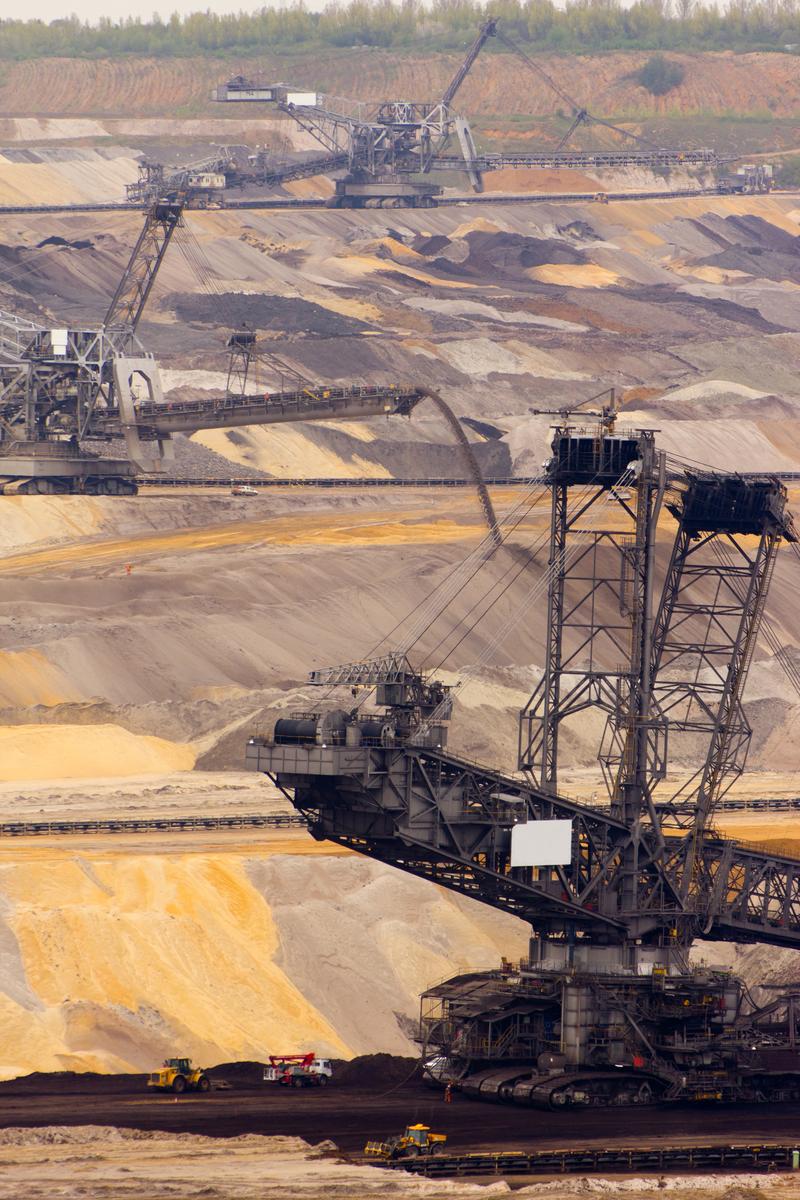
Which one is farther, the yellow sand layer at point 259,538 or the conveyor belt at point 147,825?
the yellow sand layer at point 259,538

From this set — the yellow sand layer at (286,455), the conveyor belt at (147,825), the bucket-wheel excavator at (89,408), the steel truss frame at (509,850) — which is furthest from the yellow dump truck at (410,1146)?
the yellow sand layer at (286,455)

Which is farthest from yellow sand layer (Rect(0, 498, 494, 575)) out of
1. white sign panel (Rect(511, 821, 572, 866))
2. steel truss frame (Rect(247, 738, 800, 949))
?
white sign panel (Rect(511, 821, 572, 866))

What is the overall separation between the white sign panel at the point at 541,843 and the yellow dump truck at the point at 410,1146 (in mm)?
8432

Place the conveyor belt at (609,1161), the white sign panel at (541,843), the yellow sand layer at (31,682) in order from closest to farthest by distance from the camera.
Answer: the conveyor belt at (609,1161), the white sign panel at (541,843), the yellow sand layer at (31,682)

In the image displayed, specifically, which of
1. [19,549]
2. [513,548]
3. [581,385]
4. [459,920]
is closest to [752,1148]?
[459,920]

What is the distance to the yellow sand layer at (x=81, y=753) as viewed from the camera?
8988 centimetres

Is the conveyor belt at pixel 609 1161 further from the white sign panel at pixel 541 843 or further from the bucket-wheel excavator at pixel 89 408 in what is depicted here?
the bucket-wheel excavator at pixel 89 408

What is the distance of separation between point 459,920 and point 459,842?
14976 millimetres

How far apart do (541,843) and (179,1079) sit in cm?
1026

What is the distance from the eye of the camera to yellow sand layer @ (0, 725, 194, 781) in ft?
295

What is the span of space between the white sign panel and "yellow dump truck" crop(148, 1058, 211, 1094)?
9.00 m

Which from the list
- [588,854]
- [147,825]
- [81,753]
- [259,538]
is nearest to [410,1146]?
[588,854]

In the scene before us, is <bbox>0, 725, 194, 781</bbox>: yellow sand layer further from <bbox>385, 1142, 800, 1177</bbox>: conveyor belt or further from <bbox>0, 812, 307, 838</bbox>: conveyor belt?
<bbox>385, 1142, 800, 1177</bbox>: conveyor belt

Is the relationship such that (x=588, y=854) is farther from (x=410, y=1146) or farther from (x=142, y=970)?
(x=142, y=970)
